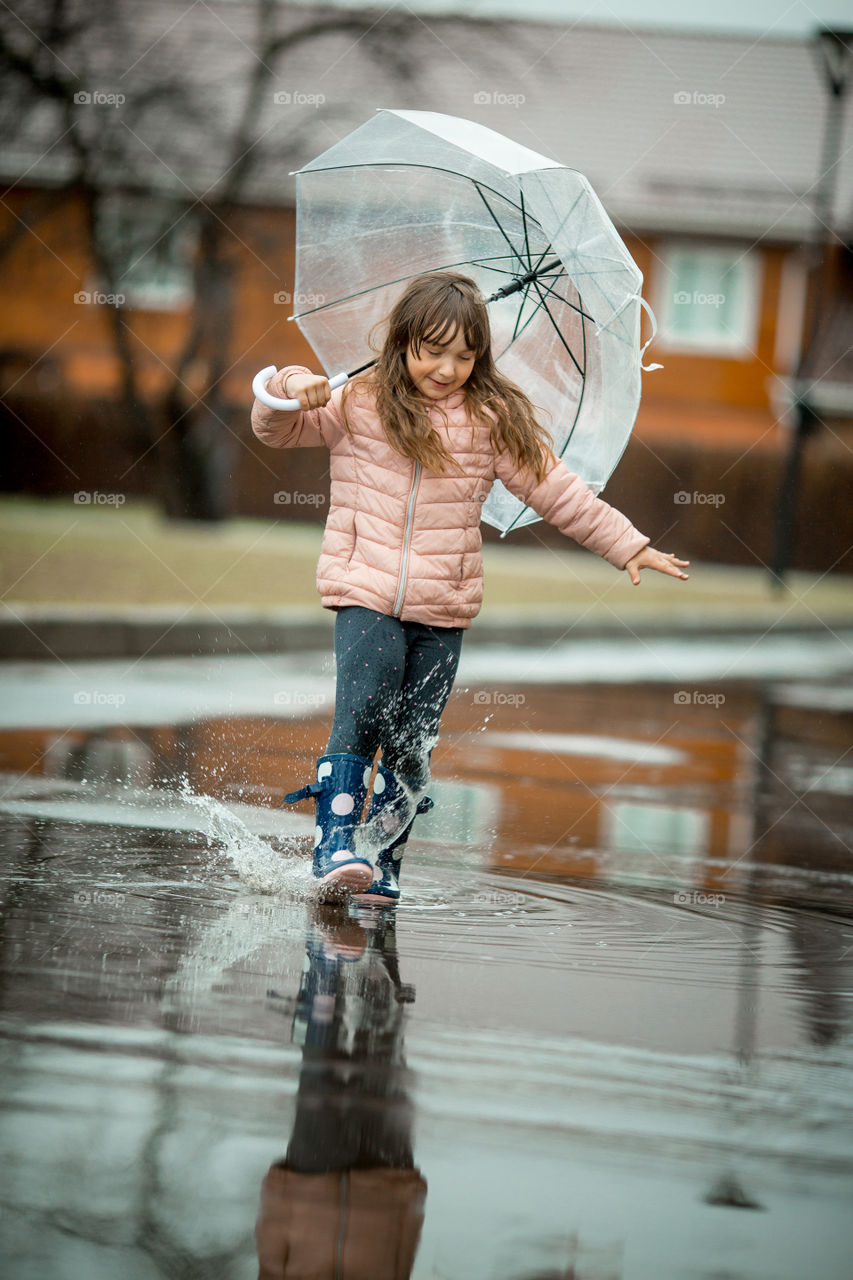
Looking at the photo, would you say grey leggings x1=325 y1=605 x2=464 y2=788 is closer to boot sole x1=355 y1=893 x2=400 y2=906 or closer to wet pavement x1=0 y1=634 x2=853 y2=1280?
boot sole x1=355 y1=893 x2=400 y2=906

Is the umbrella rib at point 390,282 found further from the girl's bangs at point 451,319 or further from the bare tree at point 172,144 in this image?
the bare tree at point 172,144

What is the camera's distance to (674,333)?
28.2 metres

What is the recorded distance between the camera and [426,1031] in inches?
132

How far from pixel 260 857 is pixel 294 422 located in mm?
1319

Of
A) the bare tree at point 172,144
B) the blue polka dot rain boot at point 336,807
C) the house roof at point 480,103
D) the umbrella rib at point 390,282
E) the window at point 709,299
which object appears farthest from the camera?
the window at point 709,299

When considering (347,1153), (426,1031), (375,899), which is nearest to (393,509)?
(375,899)

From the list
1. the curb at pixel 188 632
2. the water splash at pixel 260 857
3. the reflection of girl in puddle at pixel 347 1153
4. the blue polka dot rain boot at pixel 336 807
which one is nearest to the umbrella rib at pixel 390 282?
the blue polka dot rain boot at pixel 336 807

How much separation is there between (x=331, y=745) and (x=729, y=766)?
13.3ft

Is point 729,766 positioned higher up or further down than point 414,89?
further down

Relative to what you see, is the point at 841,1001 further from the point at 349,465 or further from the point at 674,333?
the point at 674,333

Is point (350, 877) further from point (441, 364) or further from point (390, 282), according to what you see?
point (390, 282)

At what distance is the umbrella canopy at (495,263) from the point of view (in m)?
4.62

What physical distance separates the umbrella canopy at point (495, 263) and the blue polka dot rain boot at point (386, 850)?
81 centimetres

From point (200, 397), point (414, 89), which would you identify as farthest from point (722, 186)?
point (200, 397)
